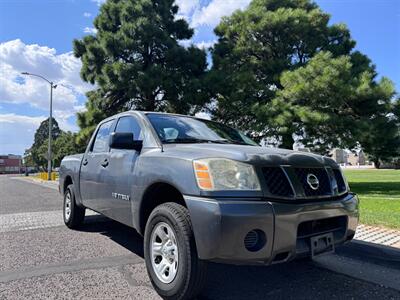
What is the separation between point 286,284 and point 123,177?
→ 7.03 feet

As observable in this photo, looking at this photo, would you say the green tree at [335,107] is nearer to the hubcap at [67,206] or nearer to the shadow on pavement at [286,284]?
the hubcap at [67,206]

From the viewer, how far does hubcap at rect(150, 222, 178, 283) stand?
3413 millimetres

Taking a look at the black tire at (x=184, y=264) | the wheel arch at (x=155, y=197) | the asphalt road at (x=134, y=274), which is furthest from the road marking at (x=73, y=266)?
the black tire at (x=184, y=264)

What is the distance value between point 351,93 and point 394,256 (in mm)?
10585

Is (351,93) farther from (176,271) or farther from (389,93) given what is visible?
(176,271)

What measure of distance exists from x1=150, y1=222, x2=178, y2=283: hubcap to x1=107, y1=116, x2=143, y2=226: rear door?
716 millimetres

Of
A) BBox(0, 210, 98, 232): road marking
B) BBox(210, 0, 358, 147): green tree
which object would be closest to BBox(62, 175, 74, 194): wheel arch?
BBox(0, 210, 98, 232): road marking

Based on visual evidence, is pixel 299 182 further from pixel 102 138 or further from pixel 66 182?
pixel 66 182

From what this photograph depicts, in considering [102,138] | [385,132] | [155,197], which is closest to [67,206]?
[102,138]

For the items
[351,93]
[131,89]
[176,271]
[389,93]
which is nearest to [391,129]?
[389,93]

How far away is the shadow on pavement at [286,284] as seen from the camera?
364 cm

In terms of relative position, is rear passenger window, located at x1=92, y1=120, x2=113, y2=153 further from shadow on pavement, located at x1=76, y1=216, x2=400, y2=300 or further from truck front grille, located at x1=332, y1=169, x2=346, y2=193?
truck front grille, located at x1=332, y1=169, x2=346, y2=193

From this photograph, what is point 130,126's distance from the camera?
4.89 metres

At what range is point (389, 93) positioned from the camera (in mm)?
14508
